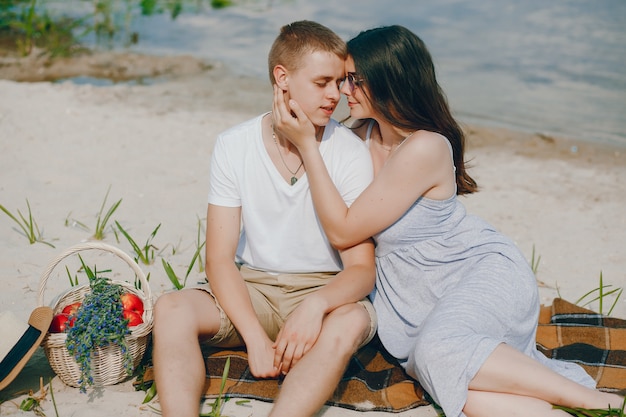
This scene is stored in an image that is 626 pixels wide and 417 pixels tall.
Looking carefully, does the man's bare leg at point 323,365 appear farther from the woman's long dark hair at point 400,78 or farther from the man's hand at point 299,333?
the woman's long dark hair at point 400,78

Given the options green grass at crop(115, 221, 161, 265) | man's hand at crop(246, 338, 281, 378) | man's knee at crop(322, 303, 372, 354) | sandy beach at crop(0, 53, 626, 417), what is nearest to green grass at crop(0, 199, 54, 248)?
sandy beach at crop(0, 53, 626, 417)

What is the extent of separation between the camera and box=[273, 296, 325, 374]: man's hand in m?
3.26

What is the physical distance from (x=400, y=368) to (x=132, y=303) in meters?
1.37

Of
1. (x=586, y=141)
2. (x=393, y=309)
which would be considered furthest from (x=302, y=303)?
(x=586, y=141)

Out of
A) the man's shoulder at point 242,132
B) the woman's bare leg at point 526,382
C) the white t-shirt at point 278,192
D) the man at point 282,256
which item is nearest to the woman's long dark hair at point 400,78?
the man at point 282,256

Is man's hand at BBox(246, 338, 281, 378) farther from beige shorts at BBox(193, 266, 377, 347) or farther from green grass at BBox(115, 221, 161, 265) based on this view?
green grass at BBox(115, 221, 161, 265)

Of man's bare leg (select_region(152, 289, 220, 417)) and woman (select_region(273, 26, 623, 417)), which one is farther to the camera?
woman (select_region(273, 26, 623, 417))

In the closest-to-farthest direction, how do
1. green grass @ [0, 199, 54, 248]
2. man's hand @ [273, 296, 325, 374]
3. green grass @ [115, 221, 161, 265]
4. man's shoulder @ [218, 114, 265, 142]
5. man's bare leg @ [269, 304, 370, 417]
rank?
man's bare leg @ [269, 304, 370, 417]
man's hand @ [273, 296, 325, 374]
man's shoulder @ [218, 114, 265, 142]
green grass @ [115, 221, 161, 265]
green grass @ [0, 199, 54, 248]

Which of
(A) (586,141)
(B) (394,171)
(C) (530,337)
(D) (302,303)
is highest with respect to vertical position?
(B) (394,171)

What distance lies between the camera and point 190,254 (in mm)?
4910

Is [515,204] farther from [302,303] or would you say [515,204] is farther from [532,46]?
[532,46]

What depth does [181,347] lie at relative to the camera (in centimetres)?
322

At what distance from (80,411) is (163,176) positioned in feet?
10.3

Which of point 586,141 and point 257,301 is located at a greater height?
point 257,301
